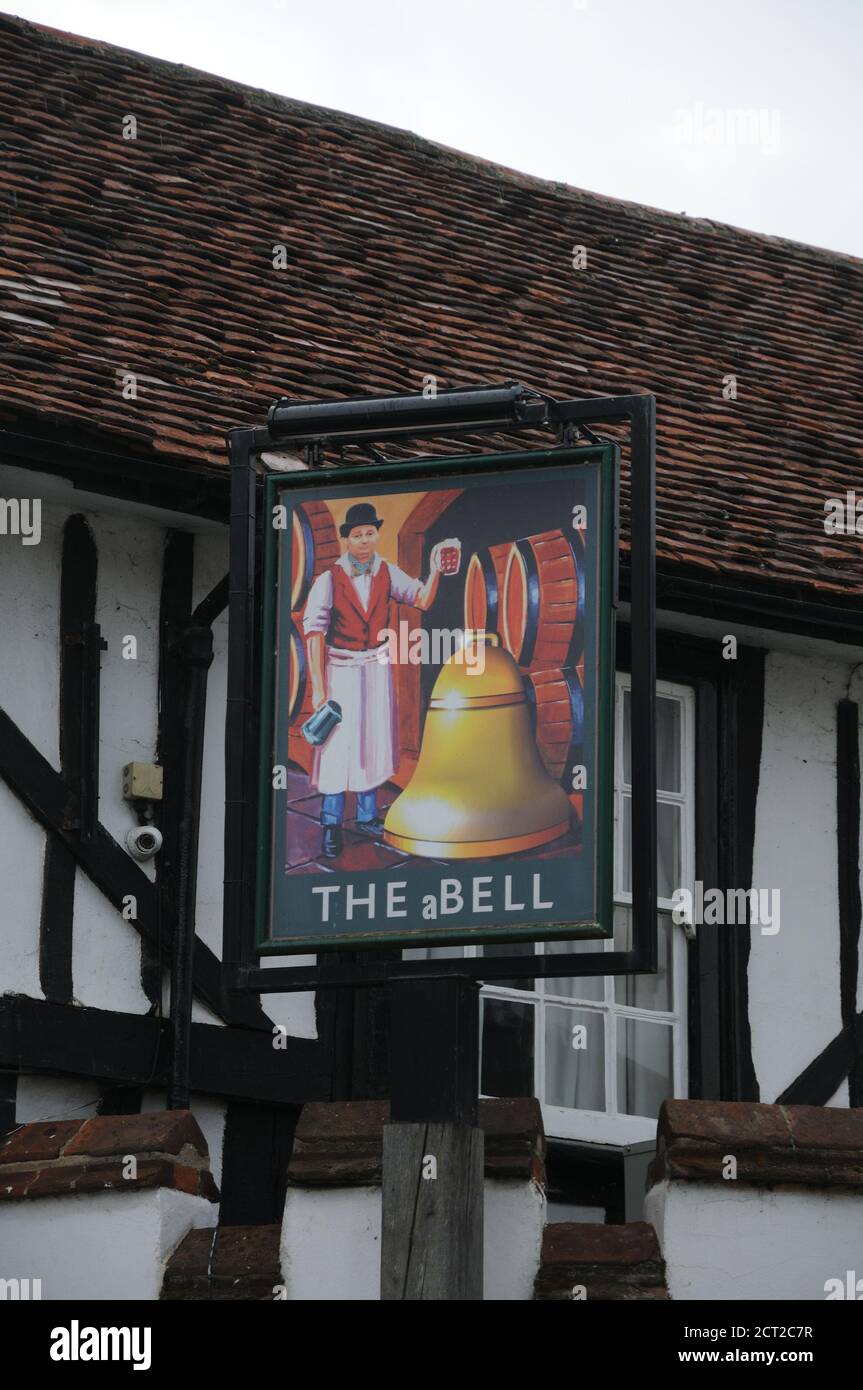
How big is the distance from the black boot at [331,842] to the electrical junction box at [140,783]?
1.62 metres

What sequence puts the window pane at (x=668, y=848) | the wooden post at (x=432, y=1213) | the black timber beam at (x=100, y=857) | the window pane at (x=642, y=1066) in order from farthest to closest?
the window pane at (x=668, y=848)
the window pane at (x=642, y=1066)
the black timber beam at (x=100, y=857)
the wooden post at (x=432, y=1213)

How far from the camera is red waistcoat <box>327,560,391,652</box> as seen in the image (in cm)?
679

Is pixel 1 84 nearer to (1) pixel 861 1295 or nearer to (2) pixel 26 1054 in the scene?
(2) pixel 26 1054

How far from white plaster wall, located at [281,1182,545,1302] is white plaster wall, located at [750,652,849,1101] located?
2.49m

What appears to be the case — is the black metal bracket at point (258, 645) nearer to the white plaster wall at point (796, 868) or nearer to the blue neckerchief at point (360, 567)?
the blue neckerchief at point (360, 567)

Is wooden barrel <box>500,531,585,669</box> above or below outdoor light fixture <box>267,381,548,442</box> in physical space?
below

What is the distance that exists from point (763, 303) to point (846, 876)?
4.40m

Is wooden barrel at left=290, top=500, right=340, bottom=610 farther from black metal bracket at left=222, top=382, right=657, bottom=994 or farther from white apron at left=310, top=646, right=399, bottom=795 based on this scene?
white apron at left=310, top=646, right=399, bottom=795

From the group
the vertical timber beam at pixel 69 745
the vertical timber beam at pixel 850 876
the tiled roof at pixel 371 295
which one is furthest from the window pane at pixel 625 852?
the vertical timber beam at pixel 69 745

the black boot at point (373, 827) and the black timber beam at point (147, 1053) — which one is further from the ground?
the black boot at point (373, 827)

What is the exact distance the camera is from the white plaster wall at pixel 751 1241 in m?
6.61

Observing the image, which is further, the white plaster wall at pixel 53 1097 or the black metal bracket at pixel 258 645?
the white plaster wall at pixel 53 1097

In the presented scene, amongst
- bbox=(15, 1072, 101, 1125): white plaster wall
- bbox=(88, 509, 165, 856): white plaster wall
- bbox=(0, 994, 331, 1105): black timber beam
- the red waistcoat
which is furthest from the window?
the red waistcoat
